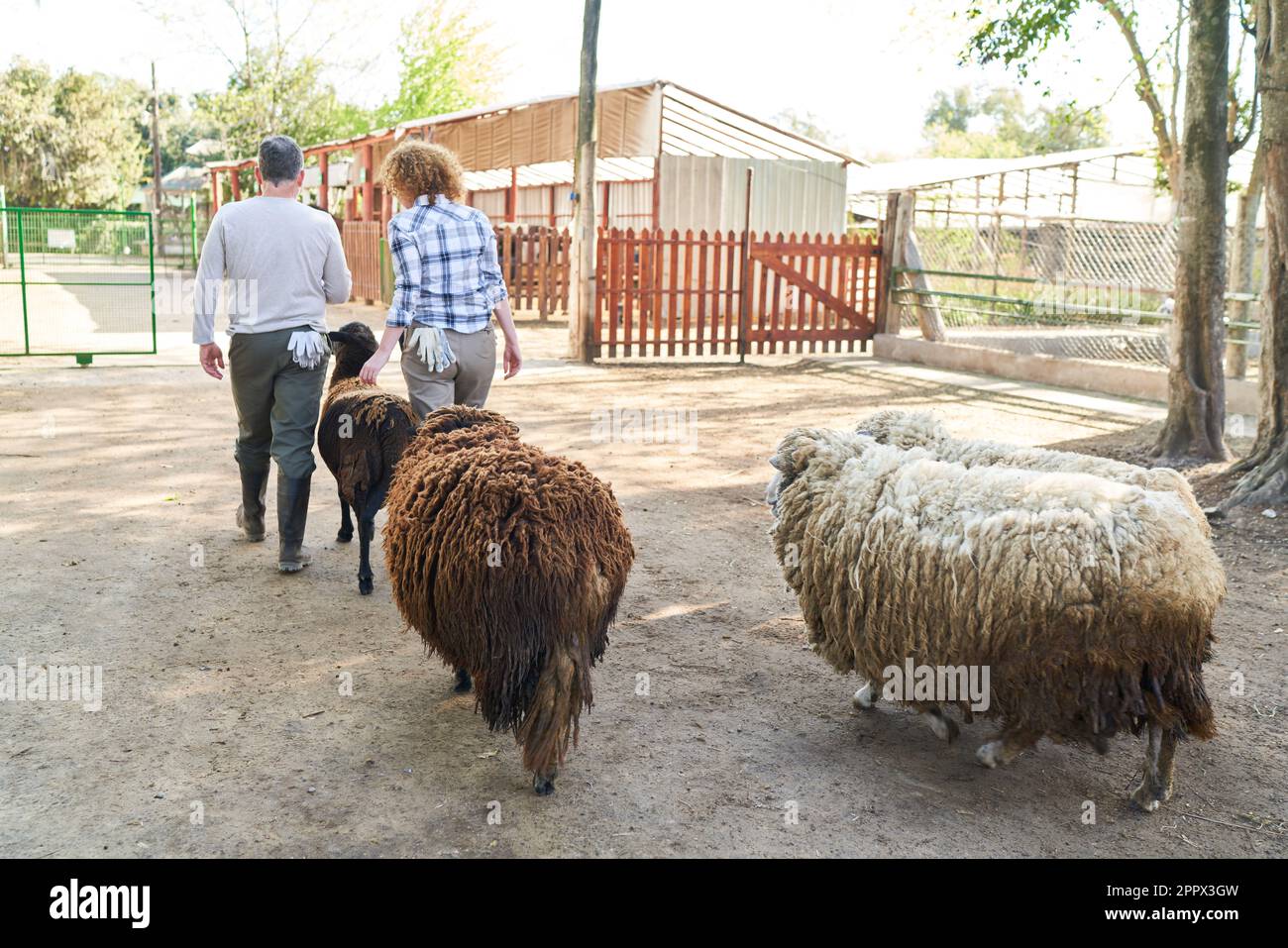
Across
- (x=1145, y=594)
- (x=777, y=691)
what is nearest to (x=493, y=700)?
(x=777, y=691)

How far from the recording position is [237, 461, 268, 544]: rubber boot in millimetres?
5855

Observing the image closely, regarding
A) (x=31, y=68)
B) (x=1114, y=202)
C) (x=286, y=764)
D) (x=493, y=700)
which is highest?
(x=31, y=68)

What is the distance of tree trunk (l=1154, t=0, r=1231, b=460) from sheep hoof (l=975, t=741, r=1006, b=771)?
5507 mm

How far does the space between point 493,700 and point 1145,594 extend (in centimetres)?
207

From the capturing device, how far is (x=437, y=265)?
5.09 m

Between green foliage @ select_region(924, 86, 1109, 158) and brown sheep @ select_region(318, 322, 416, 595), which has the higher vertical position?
green foliage @ select_region(924, 86, 1109, 158)

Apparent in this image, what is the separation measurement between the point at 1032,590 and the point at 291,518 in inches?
145

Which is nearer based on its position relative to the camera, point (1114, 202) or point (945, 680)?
point (945, 680)

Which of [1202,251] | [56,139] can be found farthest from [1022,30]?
[56,139]

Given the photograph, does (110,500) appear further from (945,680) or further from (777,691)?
(945,680)

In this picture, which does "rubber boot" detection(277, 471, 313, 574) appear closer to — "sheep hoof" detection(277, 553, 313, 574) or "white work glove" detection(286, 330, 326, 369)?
"sheep hoof" detection(277, 553, 313, 574)

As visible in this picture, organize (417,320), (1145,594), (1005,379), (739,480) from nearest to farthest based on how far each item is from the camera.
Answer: (1145,594), (417,320), (739,480), (1005,379)

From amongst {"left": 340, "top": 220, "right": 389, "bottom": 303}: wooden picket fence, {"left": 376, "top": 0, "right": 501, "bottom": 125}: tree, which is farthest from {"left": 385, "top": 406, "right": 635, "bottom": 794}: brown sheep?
{"left": 376, "top": 0, "right": 501, "bottom": 125}: tree

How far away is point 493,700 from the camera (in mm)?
3461
